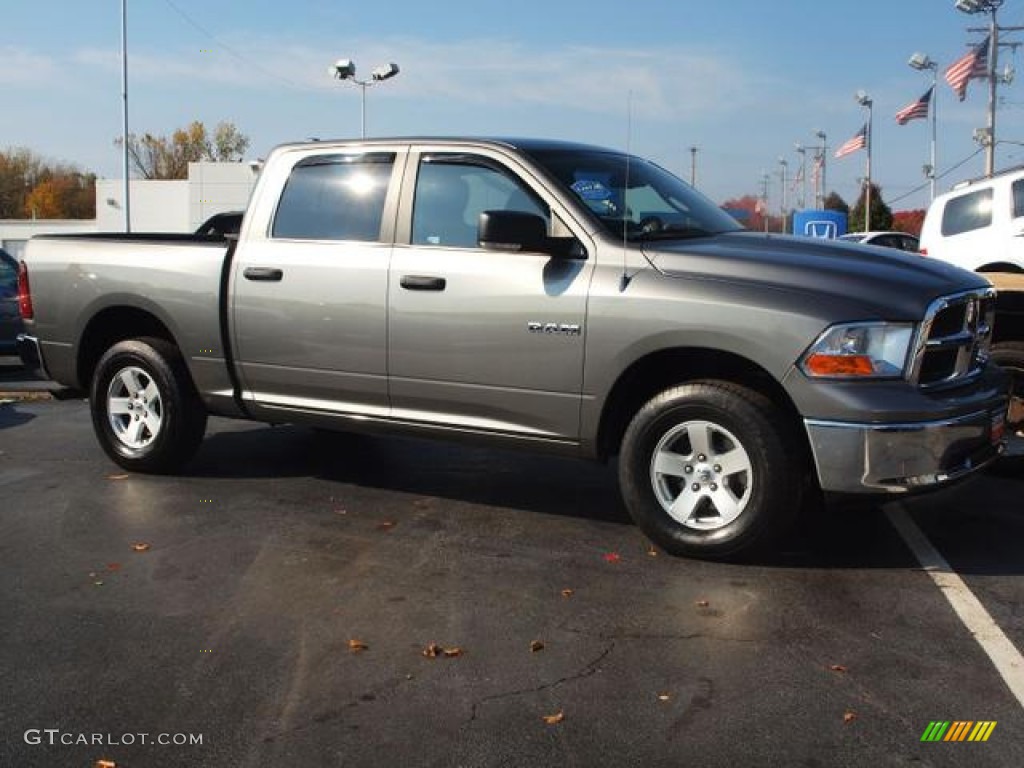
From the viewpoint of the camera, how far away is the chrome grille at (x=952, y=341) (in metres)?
4.32

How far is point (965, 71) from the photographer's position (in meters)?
28.9

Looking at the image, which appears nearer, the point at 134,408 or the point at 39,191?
the point at 134,408

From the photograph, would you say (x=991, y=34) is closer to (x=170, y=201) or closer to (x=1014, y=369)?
(x=1014, y=369)

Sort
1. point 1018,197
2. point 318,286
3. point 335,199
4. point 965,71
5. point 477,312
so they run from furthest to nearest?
1. point 965,71
2. point 1018,197
3. point 335,199
4. point 318,286
5. point 477,312

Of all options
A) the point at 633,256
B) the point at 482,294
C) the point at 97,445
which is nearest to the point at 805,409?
the point at 633,256

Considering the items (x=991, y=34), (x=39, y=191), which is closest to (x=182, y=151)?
(x=39, y=191)

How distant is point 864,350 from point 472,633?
2016mm

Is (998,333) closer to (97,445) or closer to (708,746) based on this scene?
(708,746)

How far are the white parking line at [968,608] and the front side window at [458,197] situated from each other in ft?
8.47

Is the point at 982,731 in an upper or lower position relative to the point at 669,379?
lower

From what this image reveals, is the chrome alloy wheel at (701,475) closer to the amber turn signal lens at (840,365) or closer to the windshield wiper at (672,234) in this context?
the amber turn signal lens at (840,365)

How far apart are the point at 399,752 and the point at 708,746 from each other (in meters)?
0.93

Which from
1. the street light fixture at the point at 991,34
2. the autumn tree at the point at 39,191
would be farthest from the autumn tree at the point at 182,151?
the street light fixture at the point at 991,34

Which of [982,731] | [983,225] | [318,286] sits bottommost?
[982,731]
